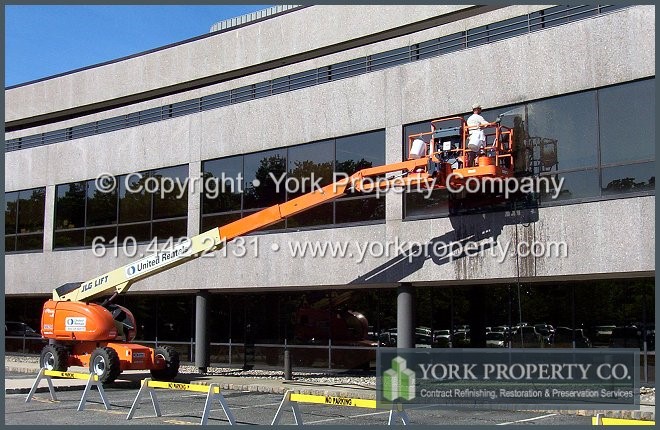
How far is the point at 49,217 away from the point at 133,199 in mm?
4421

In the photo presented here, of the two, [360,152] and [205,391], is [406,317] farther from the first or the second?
[205,391]

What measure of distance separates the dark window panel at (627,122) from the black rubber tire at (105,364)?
1203 cm

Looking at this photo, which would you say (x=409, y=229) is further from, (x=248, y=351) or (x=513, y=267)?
(x=248, y=351)

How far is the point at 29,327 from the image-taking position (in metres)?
30.3

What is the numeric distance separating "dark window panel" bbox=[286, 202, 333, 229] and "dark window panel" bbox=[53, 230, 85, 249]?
896cm

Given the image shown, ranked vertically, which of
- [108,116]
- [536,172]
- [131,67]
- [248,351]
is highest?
[131,67]

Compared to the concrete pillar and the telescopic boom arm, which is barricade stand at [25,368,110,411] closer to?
the telescopic boom arm

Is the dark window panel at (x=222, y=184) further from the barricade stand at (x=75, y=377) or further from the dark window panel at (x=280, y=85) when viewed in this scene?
the barricade stand at (x=75, y=377)

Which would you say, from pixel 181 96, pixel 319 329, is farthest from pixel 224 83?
pixel 319 329

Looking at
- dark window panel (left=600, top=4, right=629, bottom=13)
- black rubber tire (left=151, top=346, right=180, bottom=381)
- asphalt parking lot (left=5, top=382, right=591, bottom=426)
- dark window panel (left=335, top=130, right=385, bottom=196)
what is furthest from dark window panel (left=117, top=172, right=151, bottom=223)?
dark window panel (left=600, top=4, right=629, bottom=13)

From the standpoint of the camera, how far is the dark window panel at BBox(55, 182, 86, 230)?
2708 cm

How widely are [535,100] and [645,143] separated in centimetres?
254

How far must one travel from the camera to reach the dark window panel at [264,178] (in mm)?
21859

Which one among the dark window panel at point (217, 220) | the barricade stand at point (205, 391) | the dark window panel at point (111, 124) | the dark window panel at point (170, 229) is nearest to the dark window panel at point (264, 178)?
the dark window panel at point (217, 220)
